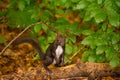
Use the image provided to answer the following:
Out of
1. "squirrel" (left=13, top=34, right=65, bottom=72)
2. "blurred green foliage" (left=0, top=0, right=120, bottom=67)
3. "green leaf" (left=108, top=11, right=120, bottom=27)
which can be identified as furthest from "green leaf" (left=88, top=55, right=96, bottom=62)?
"green leaf" (left=108, top=11, right=120, bottom=27)

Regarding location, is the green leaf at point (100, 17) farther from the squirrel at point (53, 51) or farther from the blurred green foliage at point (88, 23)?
the squirrel at point (53, 51)

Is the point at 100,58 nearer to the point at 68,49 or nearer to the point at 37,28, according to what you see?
the point at 68,49

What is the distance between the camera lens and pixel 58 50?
4.91 metres

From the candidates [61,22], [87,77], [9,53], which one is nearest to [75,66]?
[87,77]

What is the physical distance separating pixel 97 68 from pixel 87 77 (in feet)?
0.76

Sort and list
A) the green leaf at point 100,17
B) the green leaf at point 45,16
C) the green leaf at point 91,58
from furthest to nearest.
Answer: the green leaf at point 45,16 < the green leaf at point 91,58 < the green leaf at point 100,17

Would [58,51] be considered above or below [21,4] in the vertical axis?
below

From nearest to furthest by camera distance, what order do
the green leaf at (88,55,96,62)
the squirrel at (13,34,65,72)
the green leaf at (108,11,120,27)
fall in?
the green leaf at (108,11,120,27) < the green leaf at (88,55,96,62) < the squirrel at (13,34,65,72)

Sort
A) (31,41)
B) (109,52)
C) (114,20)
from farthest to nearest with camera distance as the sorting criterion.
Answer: (31,41), (109,52), (114,20)

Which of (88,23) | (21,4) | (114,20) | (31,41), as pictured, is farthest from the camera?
(88,23)

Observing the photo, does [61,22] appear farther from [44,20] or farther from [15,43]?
[15,43]

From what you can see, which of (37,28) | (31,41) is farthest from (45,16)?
(31,41)

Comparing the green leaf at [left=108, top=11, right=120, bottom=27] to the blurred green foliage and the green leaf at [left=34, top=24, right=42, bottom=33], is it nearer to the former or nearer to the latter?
the blurred green foliage

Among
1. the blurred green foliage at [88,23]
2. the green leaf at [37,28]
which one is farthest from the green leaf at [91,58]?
the green leaf at [37,28]
